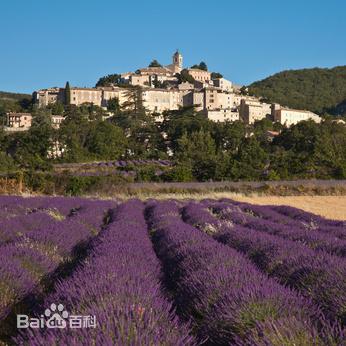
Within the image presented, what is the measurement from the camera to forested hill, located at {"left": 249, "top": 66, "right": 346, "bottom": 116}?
15812 centimetres

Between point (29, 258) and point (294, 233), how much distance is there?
5.33 metres

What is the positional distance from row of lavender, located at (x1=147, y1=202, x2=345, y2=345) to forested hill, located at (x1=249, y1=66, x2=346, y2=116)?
152608 mm

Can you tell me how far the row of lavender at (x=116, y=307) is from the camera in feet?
8.00

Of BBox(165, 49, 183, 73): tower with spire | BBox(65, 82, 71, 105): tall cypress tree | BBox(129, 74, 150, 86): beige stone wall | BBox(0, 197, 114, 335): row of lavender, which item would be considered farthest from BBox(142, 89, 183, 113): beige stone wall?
BBox(0, 197, 114, 335): row of lavender

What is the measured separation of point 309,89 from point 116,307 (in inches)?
7246

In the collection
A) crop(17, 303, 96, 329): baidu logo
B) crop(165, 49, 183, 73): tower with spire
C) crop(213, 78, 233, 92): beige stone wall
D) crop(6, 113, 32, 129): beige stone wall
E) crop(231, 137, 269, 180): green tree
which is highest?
crop(165, 49, 183, 73): tower with spire

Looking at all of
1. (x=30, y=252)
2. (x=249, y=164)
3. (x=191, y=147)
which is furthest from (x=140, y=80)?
(x=30, y=252)

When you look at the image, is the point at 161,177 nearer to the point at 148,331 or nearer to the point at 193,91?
the point at 148,331

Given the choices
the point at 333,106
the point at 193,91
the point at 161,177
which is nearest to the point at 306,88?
the point at 333,106

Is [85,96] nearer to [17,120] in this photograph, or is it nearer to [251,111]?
[17,120]

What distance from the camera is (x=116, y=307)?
3008 millimetres

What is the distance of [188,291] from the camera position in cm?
416

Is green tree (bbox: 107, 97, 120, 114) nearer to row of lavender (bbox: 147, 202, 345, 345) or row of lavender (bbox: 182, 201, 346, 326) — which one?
row of lavender (bbox: 182, 201, 346, 326)

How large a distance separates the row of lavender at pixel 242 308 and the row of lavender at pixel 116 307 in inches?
11.1
